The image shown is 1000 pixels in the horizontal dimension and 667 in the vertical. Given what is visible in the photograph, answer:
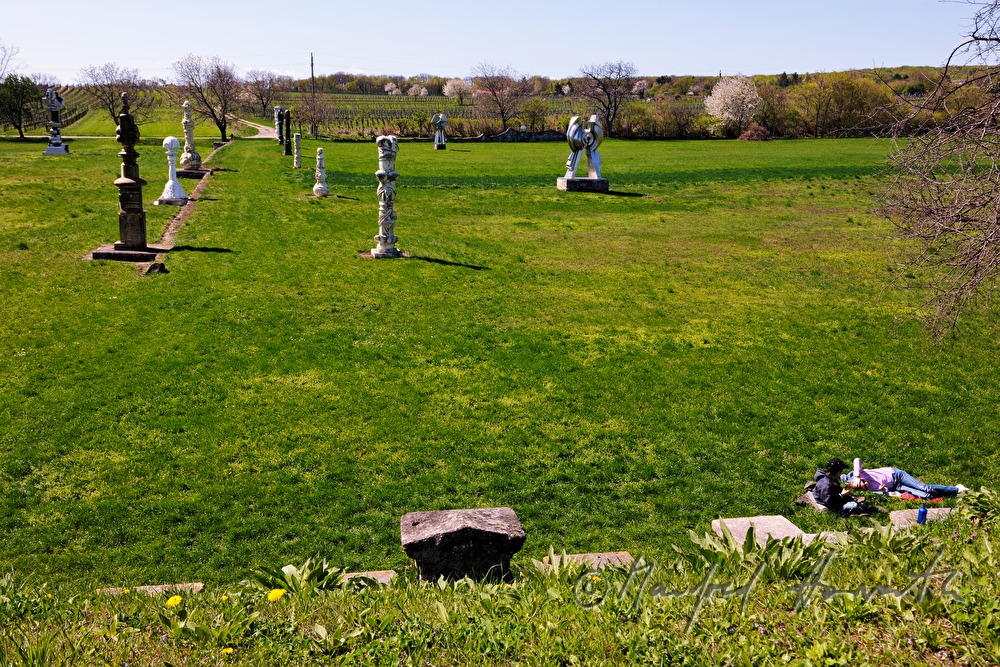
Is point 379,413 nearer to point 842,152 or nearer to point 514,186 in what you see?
→ point 514,186

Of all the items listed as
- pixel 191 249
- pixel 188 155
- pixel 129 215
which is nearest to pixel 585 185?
pixel 188 155

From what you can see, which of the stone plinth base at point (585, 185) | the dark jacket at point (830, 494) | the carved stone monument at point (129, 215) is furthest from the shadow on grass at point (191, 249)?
the stone plinth base at point (585, 185)

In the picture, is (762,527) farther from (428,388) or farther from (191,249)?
(191,249)

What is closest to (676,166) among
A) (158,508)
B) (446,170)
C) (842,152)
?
(446,170)

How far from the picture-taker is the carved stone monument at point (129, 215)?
1512 cm

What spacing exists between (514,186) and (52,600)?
83.8ft

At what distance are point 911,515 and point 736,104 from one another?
215 feet

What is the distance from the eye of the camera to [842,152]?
44.7m

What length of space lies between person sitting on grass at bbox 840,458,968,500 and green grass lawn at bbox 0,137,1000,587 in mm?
467

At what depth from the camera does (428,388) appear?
9.60 meters

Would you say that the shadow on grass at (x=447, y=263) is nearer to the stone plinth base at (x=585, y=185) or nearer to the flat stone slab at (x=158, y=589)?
the flat stone slab at (x=158, y=589)

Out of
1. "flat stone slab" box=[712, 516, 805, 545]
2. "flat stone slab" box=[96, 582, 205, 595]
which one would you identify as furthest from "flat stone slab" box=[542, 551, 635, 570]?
"flat stone slab" box=[96, 582, 205, 595]

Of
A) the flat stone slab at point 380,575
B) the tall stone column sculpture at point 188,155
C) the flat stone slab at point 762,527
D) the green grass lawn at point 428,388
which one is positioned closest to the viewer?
the flat stone slab at point 380,575

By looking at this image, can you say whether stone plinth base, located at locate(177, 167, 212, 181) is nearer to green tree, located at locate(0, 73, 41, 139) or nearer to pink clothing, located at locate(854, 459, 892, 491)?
pink clothing, located at locate(854, 459, 892, 491)
